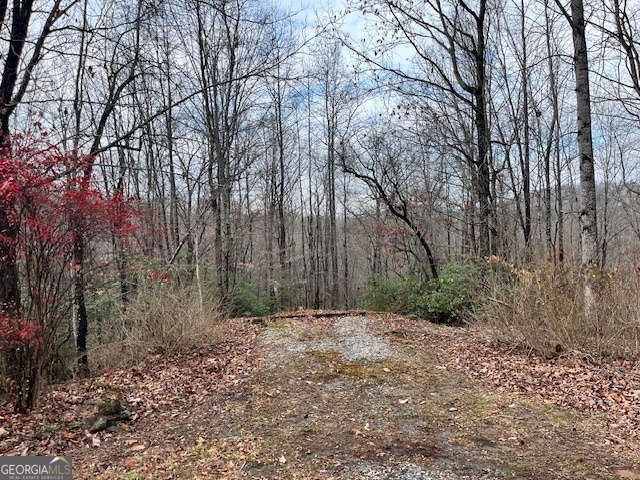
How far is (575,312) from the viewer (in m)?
5.02

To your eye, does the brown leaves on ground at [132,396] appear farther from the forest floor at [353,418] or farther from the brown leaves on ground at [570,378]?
the brown leaves on ground at [570,378]

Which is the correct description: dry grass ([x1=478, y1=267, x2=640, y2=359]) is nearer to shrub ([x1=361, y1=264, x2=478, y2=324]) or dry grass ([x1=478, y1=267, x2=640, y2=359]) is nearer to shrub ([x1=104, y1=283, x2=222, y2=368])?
shrub ([x1=361, y1=264, x2=478, y2=324])

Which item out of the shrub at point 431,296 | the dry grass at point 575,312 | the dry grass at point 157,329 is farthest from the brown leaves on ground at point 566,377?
the dry grass at point 157,329

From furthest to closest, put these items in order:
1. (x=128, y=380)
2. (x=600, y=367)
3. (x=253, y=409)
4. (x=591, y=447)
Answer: (x=128, y=380) → (x=600, y=367) → (x=253, y=409) → (x=591, y=447)

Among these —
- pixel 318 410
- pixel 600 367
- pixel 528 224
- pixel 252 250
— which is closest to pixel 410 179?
pixel 528 224

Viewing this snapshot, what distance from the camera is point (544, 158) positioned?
1351 cm

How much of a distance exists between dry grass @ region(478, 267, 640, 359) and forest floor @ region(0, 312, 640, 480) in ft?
0.73

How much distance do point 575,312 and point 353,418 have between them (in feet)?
10.6

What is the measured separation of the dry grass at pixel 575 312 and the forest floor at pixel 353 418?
222 millimetres

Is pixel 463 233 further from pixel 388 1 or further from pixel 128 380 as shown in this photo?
pixel 128 380

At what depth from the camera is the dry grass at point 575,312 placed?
4797mm

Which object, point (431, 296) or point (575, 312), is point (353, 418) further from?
point (431, 296)

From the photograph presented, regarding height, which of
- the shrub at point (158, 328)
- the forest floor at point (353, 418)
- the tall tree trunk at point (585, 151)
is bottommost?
the forest floor at point (353, 418)

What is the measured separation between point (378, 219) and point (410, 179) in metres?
3.71
